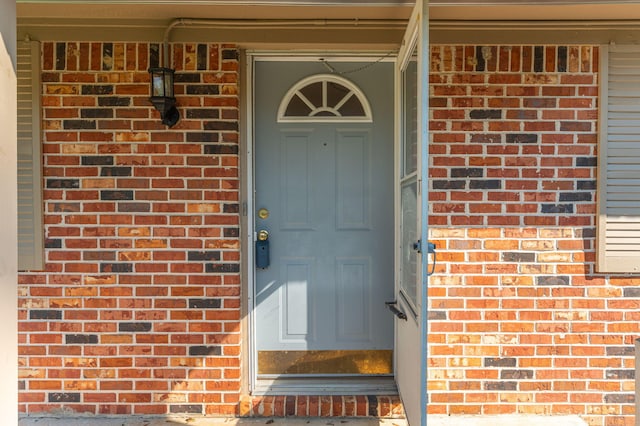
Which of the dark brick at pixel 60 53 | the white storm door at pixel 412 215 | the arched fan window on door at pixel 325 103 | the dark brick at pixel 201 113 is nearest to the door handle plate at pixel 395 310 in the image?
the white storm door at pixel 412 215

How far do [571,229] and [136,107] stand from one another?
280cm

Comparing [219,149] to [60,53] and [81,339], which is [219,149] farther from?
[81,339]

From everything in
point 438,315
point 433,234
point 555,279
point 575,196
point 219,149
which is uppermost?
point 219,149

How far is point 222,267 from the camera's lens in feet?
9.27

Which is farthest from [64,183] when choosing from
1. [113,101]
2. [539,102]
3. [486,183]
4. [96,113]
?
[539,102]

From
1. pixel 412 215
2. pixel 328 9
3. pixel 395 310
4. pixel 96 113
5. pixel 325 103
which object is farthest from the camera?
pixel 325 103

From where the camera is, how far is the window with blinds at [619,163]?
2766 millimetres

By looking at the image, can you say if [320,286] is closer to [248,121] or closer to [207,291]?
[207,291]

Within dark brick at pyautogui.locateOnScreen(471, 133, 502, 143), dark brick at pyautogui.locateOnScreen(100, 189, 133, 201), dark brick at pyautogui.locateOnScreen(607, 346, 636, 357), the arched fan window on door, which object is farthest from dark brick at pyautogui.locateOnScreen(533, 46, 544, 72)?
dark brick at pyautogui.locateOnScreen(100, 189, 133, 201)

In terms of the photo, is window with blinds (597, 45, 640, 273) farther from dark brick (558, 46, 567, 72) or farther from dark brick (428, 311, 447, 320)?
dark brick (428, 311, 447, 320)

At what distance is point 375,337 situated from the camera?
3.07 m

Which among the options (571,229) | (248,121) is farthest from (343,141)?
(571,229)

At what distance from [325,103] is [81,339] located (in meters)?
2.16

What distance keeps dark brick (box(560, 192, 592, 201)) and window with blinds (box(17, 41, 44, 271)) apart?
322 cm
